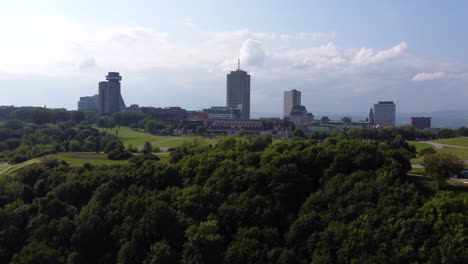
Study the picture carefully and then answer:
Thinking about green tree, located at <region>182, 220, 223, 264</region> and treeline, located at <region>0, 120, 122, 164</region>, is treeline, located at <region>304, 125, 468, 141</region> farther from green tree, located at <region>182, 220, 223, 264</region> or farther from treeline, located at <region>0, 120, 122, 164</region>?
green tree, located at <region>182, 220, 223, 264</region>

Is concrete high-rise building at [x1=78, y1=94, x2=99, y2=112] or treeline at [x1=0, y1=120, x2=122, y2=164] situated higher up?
concrete high-rise building at [x1=78, y1=94, x2=99, y2=112]

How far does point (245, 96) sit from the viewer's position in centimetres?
16688

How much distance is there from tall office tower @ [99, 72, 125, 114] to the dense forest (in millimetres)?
115658

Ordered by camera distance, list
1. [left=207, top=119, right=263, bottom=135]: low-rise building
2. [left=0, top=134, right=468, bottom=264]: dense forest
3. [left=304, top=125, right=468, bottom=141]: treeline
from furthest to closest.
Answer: [left=207, top=119, right=263, bottom=135]: low-rise building → [left=304, top=125, right=468, bottom=141]: treeline → [left=0, top=134, right=468, bottom=264]: dense forest

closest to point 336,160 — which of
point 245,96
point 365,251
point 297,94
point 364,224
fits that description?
point 364,224

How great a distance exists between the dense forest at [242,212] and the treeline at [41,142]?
14200 millimetres

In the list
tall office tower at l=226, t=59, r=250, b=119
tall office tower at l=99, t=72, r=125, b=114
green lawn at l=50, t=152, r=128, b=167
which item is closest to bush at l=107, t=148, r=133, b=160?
green lawn at l=50, t=152, r=128, b=167

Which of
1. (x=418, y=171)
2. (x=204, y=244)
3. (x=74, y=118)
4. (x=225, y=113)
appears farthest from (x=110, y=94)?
(x=204, y=244)

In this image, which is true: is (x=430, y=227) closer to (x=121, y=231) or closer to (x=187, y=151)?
(x=121, y=231)

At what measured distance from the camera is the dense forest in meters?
18.0

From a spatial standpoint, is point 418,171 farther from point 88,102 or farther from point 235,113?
point 88,102

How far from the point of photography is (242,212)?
21.9 meters

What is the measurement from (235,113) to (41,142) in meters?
88.9

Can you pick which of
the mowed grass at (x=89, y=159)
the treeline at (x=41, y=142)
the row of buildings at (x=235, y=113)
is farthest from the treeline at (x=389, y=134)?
the mowed grass at (x=89, y=159)
